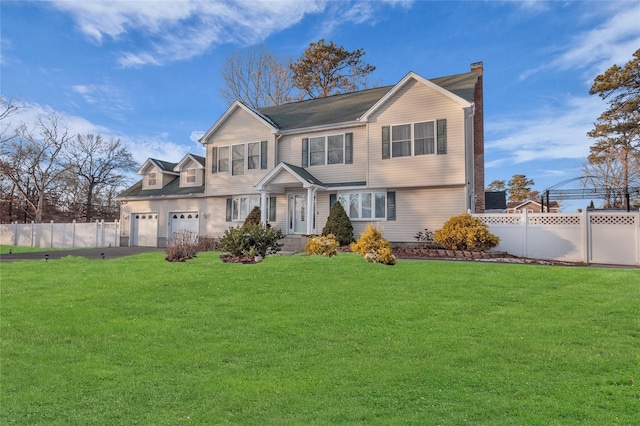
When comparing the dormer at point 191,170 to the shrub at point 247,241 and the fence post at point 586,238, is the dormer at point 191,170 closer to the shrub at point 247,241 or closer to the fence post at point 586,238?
the shrub at point 247,241

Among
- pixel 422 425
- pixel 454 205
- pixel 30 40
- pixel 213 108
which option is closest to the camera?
pixel 422 425

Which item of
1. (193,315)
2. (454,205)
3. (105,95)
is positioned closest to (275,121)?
(105,95)

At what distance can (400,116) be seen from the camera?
17266mm

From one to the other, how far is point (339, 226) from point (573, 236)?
29.6ft

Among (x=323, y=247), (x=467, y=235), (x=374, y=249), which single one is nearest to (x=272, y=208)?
(x=323, y=247)

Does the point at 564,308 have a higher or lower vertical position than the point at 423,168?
lower

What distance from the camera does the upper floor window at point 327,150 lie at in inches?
736

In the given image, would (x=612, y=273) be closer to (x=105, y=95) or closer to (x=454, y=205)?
(x=454, y=205)

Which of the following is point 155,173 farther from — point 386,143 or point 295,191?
point 386,143

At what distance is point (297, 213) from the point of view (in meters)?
19.6

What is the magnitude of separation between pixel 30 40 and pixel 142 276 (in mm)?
9631

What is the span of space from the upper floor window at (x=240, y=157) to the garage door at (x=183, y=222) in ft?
11.1

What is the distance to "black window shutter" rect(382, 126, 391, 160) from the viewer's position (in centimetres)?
1740

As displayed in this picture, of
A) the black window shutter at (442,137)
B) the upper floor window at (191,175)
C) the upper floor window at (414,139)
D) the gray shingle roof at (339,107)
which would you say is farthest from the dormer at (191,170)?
the black window shutter at (442,137)
